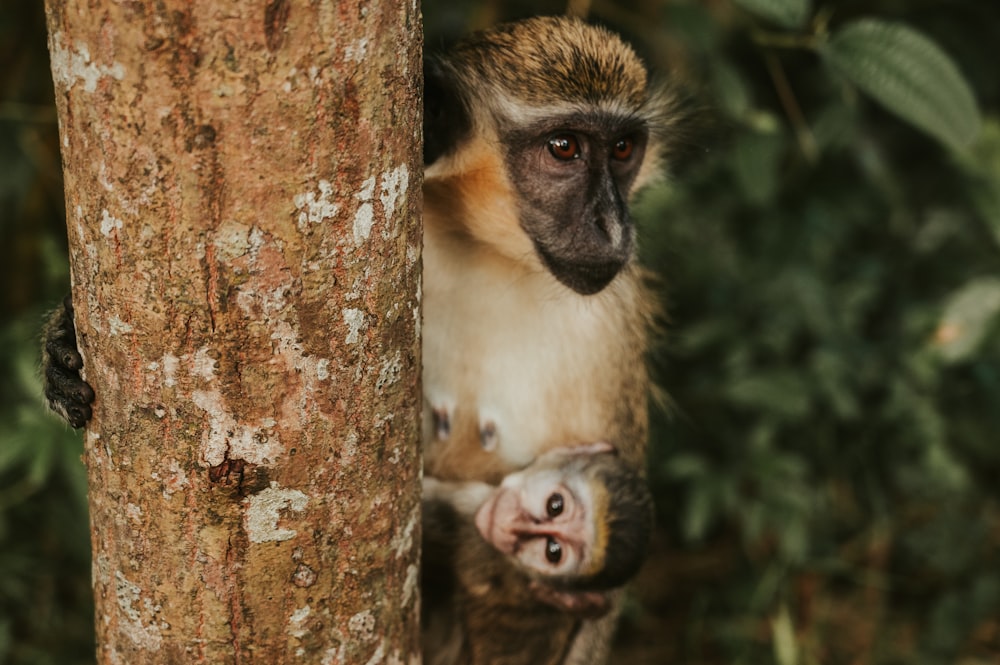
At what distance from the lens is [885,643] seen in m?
4.09

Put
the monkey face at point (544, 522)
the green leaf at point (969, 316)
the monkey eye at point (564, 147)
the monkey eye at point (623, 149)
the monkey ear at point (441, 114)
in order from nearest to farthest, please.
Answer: the monkey ear at point (441, 114)
the monkey eye at point (564, 147)
the monkey eye at point (623, 149)
the monkey face at point (544, 522)
the green leaf at point (969, 316)

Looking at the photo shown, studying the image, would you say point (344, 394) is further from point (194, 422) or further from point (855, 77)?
point (855, 77)

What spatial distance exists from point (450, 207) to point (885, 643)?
2.78 m

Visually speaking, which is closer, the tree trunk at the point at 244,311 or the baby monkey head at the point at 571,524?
the tree trunk at the point at 244,311

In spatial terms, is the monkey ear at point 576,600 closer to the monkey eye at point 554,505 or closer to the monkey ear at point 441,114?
the monkey eye at point 554,505

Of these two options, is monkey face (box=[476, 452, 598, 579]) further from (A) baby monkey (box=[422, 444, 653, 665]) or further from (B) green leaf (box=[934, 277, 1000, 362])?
(B) green leaf (box=[934, 277, 1000, 362])

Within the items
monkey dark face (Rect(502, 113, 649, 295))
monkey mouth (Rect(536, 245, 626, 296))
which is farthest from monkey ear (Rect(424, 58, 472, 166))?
monkey mouth (Rect(536, 245, 626, 296))

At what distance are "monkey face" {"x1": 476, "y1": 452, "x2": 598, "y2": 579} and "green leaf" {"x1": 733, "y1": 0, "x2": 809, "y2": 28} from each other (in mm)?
1273

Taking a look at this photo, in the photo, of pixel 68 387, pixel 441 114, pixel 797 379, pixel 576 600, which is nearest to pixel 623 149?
pixel 441 114

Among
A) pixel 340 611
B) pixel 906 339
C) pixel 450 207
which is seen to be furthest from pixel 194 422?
pixel 906 339

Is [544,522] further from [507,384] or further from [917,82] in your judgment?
[917,82]

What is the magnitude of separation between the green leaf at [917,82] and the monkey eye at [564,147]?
34.7 inches

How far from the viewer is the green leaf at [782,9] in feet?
8.55

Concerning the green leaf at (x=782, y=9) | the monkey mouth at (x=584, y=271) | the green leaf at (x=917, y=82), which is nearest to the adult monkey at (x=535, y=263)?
the monkey mouth at (x=584, y=271)
